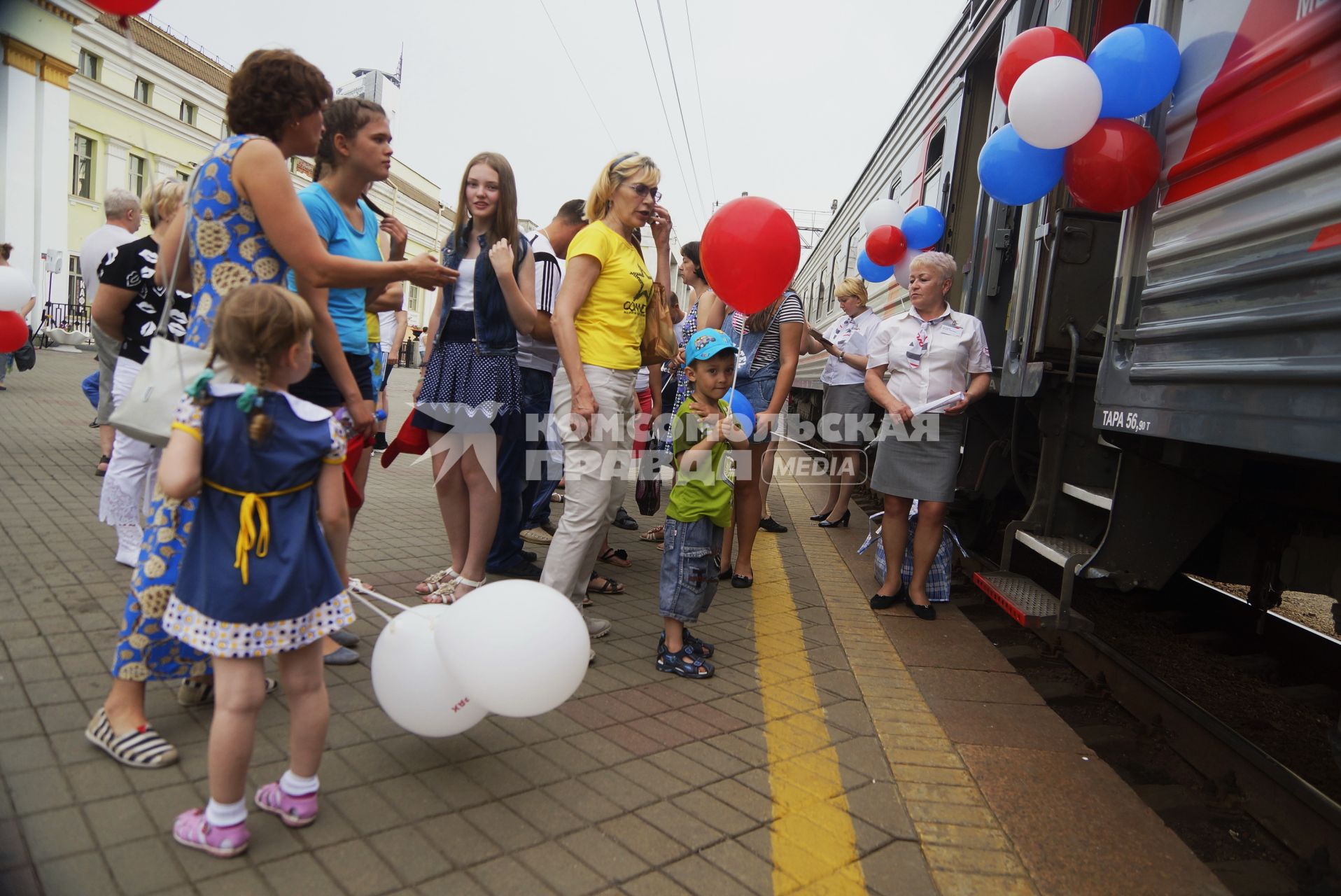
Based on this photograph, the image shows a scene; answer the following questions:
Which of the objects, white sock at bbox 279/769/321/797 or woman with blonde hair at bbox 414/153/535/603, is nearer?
white sock at bbox 279/769/321/797

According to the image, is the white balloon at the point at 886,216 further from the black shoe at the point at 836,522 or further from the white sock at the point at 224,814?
the white sock at the point at 224,814

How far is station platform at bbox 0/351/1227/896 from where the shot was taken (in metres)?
2.00

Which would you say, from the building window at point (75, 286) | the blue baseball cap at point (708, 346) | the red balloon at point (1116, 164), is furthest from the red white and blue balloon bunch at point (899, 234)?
the building window at point (75, 286)

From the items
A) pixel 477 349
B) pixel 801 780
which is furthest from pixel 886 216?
pixel 801 780

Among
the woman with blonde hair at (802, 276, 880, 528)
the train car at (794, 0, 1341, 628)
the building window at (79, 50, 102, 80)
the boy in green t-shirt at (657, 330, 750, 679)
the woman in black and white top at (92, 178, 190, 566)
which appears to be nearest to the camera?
the train car at (794, 0, 1341, 628)

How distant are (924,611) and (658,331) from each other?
2.04m

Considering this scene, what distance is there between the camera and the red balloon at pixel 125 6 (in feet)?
7.38

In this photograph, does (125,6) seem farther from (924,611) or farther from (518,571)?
(924,611)

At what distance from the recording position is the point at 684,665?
11.1 feet

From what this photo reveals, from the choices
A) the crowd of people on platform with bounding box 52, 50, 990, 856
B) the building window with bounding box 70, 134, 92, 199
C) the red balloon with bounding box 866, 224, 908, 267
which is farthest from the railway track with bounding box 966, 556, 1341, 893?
the building window with bounding box 70, 134, 92, 199

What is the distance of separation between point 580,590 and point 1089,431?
101 inches

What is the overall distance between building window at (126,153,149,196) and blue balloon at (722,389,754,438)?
Answer: 108 ft

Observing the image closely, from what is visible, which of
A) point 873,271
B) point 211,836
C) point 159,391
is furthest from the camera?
point 873,271

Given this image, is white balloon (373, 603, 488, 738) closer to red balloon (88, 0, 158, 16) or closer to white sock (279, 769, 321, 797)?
white sock (279, 769, 321, 797)
